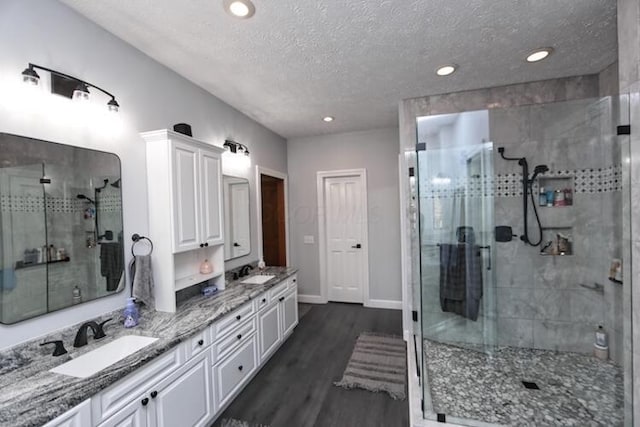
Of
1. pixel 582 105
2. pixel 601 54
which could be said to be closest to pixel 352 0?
pixel 601 54

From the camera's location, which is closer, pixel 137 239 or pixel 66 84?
pixel 66 84

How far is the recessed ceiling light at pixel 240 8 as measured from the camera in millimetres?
1599

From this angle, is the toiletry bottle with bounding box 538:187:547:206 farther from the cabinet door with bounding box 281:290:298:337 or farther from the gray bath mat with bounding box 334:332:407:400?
the cabinet door with bounding box 281:290:298:337

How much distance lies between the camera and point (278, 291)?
3072 mm

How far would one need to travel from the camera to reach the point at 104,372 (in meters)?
1.28

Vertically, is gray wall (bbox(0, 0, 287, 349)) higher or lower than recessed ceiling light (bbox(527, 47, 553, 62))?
lower

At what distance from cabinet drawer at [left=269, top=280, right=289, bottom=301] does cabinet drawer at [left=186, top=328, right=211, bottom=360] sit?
3.21ft

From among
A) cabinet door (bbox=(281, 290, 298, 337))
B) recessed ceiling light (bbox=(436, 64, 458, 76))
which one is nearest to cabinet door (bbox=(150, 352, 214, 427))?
cabinet door (bbox=(281, 290, 298, 337))

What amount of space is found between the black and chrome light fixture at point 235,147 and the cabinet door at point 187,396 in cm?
207

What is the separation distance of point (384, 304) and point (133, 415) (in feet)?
11.6

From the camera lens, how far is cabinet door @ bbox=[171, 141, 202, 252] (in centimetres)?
210

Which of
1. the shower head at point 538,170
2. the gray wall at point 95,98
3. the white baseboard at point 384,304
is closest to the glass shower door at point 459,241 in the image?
the shower head at point 538,170

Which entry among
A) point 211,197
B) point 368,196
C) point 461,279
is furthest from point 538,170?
point 211,197

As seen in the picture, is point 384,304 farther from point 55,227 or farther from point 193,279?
point 55,227
